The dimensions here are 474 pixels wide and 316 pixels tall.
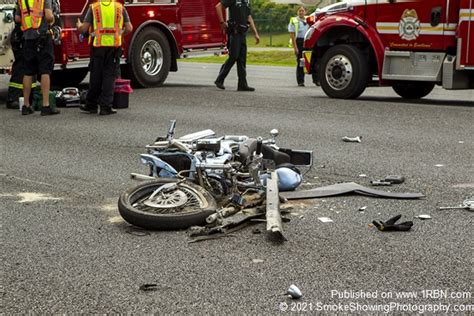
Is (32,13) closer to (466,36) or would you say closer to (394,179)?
(466,36)

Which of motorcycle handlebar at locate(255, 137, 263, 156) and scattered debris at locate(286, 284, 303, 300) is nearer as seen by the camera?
scattered debris at locate(286, 284, 303, 300)

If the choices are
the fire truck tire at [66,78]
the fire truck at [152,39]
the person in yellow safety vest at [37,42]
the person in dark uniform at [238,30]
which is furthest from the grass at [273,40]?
the person in yellow safety vest at [37,42]

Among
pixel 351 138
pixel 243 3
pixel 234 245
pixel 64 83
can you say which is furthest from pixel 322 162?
pixel 64 83

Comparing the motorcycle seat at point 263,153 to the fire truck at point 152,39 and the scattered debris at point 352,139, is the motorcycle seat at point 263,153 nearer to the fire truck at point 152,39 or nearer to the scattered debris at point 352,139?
the scattered debris at point 352,139

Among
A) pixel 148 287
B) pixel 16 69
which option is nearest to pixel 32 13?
pixel 16 69

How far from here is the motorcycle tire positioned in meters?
6.11

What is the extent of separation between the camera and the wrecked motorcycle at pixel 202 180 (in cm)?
618

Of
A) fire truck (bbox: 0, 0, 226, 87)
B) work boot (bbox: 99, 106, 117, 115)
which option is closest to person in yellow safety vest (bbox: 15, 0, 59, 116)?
work boot (bbox: 99, 106, 117, 115)

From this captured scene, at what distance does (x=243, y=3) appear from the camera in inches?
661

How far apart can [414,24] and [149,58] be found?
208 inches

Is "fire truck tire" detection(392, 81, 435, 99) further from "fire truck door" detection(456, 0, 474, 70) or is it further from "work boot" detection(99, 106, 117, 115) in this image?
"work boot" detection(99, 106, 117, 115)

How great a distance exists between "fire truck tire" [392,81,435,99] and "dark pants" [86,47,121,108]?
15.6 ft

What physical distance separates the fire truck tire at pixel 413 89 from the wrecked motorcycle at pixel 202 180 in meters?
7.95

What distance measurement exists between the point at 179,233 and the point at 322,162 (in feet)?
9.99
